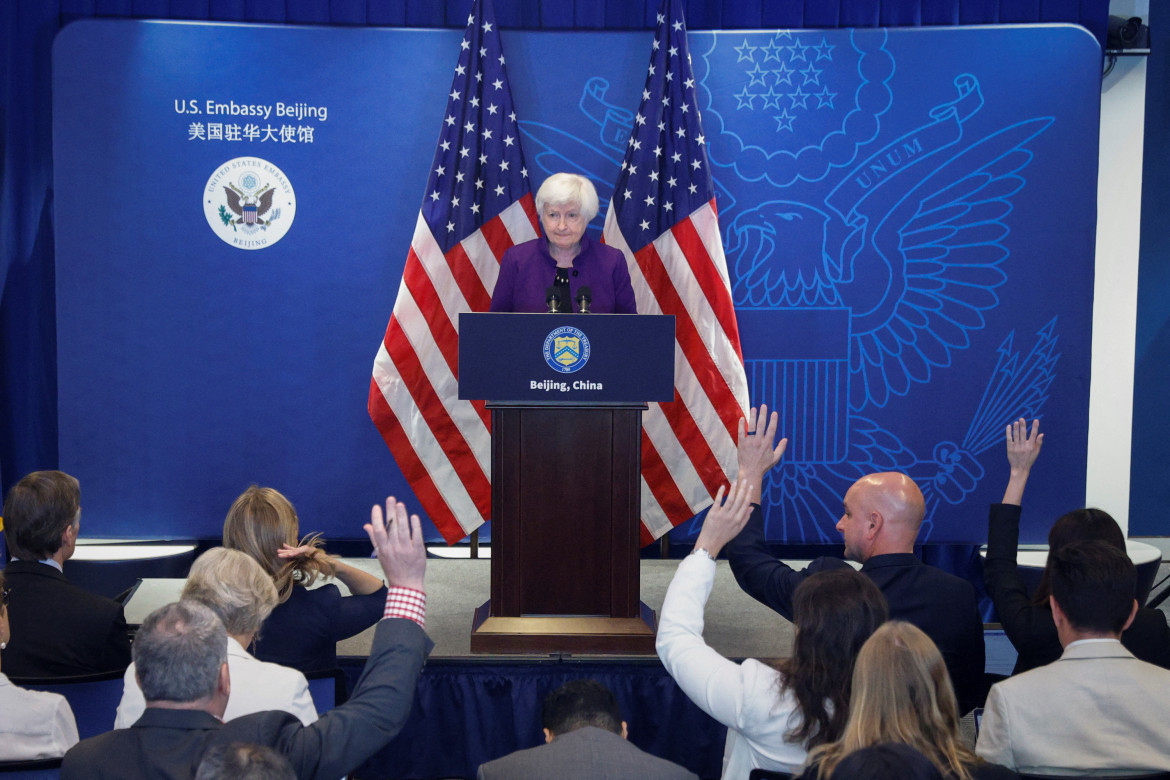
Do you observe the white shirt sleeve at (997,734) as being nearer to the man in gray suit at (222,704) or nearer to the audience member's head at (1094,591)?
the audience member's head at (1094,591)

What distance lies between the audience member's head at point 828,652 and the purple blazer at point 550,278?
2013mm

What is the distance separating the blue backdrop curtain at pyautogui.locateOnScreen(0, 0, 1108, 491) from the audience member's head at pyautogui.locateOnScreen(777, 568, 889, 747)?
3752mm

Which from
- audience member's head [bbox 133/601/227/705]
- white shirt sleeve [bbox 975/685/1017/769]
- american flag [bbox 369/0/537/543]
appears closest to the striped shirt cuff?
audience member's head [bbox 133/601/227/705]

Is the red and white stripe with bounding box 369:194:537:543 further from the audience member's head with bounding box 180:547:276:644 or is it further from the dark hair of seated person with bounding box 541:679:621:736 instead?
the dark hair of seated person with bounding box 541:679:621:736

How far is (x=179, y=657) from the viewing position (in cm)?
171

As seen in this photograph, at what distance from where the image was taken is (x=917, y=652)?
1.74m

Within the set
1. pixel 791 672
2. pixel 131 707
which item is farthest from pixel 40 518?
pixel 791 672

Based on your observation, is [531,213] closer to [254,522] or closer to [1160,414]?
[254,522]

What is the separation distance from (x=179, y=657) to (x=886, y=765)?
3.72 ft

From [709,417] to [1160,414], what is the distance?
2672 millimetres

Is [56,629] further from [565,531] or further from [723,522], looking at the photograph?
[723,522]

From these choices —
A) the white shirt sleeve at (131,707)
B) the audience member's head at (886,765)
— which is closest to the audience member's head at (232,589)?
the white shirt sleeve at (131,707)

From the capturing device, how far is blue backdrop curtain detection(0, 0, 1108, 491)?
16.6ft

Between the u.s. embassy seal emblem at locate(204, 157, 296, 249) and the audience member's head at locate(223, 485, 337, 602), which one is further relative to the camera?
the u.s. embassy seal emblem at locate(204, 157, 296, 249)
